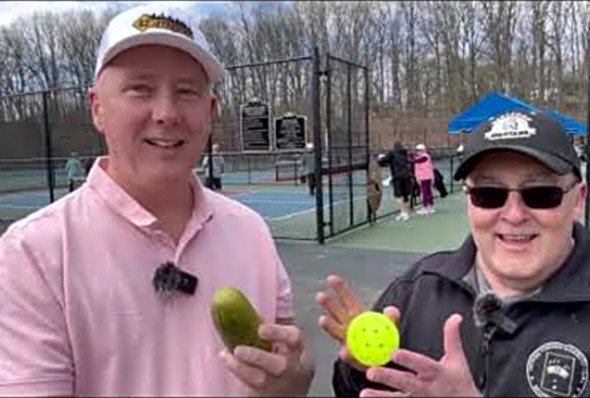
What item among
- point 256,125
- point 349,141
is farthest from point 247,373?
point 349,141

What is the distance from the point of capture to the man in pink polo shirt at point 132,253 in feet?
4.98

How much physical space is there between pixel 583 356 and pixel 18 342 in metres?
1.41

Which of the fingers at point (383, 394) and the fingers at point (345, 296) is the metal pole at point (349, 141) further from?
the fingers at point (383, 394)

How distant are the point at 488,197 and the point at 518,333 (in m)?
0.39

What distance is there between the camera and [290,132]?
11.9 m

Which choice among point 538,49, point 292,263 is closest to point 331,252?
point 292,263

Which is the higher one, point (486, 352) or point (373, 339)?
point (373, 339)

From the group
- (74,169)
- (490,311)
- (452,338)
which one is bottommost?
(74,169)

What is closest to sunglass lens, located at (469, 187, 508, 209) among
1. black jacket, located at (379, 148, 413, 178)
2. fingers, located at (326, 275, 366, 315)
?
fingers, located at (326, 275, 366, 315)

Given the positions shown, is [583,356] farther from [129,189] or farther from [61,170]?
[61,170]

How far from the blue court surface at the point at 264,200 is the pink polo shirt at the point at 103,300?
501 inches

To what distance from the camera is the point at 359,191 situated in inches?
615

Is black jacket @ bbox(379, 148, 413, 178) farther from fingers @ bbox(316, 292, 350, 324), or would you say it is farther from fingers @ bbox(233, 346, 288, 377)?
fingers @ bbox(233, 346, 288, 377)

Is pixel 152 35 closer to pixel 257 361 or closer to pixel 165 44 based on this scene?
pixel 165 44
